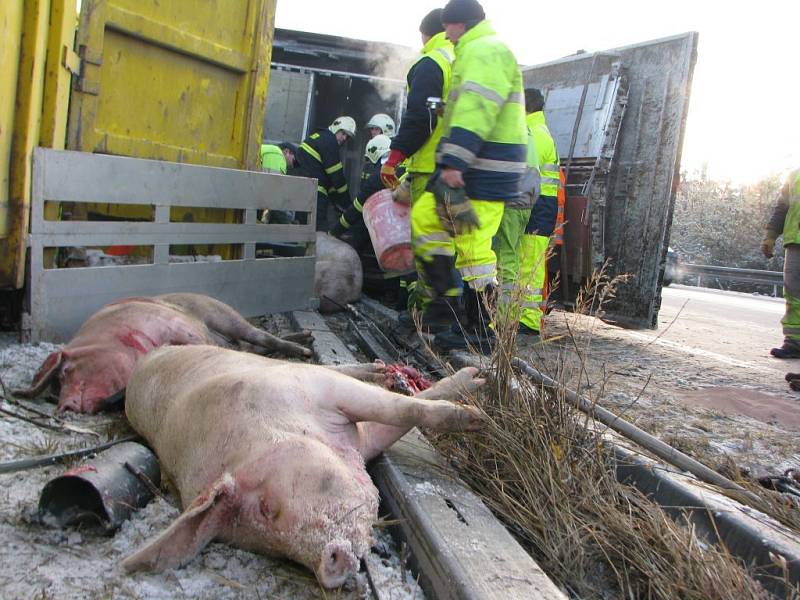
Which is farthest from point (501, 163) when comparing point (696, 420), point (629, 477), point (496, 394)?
point (629, 477)

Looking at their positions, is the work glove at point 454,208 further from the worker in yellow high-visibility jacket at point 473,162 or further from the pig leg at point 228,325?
the pig leg at point 228,325

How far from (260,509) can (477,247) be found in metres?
3.27

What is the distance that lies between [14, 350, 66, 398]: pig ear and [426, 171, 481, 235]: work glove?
8.25ft

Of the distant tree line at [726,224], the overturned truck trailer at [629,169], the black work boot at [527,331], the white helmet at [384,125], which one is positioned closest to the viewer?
the black work boot at [527,331]

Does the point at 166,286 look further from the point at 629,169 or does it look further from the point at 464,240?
the point at 629,169

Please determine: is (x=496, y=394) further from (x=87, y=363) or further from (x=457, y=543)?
(x=87, y=363)

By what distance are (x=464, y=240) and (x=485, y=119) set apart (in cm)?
81

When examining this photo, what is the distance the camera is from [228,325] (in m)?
4.70

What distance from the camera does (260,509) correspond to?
1980 millimetres

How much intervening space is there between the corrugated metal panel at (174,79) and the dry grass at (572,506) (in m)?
3.26

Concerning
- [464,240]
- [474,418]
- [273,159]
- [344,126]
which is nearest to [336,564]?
[474,418]

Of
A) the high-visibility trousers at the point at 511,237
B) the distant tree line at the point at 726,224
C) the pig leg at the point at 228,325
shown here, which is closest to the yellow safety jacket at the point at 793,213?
the high-visibility trousers at the point at 511,237

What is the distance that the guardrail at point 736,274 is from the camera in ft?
54.4

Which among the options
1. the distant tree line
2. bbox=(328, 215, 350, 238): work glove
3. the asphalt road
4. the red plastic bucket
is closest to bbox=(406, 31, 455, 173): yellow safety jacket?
the red plastic bucket
